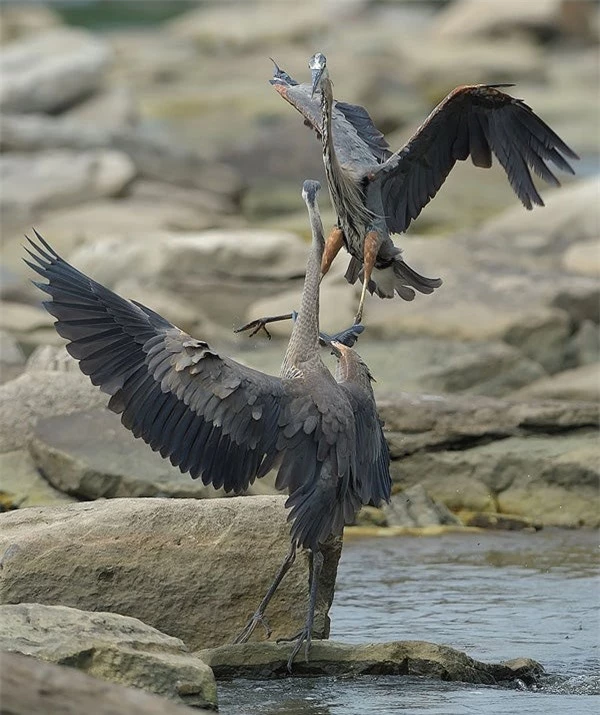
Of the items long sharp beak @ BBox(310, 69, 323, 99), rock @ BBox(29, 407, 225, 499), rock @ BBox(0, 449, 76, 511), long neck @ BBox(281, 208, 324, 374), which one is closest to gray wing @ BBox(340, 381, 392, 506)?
long neck @ BBox(281, 208, 324, 374)

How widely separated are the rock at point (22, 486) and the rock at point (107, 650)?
3.18 metres

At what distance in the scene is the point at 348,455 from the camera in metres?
7.14

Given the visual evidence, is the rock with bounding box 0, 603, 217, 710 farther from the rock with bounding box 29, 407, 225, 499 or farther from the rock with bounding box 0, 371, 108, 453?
the rock with bounding box 0, 371, 108, 453

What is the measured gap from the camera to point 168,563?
Answer: 7.13 m

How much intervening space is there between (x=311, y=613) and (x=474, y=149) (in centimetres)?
324

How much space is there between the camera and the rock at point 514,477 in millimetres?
10500

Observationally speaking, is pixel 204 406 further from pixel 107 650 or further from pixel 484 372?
pixel 484 372

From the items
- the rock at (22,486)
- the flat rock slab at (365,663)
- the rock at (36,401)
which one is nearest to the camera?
the flat rock slab at (365,663)

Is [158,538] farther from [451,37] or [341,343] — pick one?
[451,37]

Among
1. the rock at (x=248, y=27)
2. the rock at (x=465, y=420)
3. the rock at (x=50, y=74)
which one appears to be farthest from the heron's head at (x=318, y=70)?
the rock at (x=248, y=27)

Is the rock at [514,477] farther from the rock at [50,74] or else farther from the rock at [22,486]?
the rock at [50,74]

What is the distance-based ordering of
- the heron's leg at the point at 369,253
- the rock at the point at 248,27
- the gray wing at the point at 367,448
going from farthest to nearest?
the rock at the point at 248,27, the heron's leg at the point at 369,253, the gray wing at the point at 367,448

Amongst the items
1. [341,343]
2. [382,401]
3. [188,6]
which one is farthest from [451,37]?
[341,343]

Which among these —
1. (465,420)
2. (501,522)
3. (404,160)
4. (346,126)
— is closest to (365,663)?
(404,160)
